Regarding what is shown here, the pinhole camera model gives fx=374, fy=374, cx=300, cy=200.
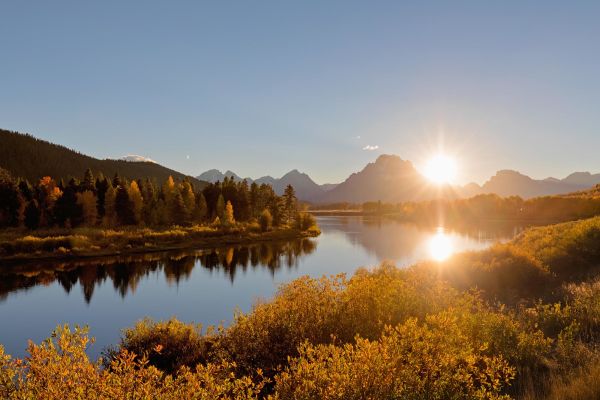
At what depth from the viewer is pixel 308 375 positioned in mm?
6605

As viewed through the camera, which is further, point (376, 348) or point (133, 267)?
point (133, 267)

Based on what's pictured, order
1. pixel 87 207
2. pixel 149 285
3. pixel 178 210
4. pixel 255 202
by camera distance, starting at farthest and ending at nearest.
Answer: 1. pixel 255 202
2. pixel 178 210
3. pixel 87 207
4. pixel 149 285

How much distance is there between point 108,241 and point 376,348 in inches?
2404

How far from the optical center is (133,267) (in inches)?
1903

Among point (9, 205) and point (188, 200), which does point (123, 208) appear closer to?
point (188, 200)

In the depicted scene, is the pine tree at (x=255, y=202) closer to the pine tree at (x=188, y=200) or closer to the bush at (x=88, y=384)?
the pine tree at (x=188, y=200)

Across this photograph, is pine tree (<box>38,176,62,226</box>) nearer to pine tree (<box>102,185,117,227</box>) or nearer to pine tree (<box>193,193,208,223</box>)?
pine tree (<box>102,185,117,227</box>)

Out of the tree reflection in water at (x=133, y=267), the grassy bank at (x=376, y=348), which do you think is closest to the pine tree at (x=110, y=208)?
the tree reflection in water at (x=133, y=267)

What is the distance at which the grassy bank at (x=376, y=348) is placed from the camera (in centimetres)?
668

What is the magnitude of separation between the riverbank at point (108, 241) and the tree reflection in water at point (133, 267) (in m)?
3.01

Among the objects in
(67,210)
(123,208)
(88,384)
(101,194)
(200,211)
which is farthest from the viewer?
(200,211)

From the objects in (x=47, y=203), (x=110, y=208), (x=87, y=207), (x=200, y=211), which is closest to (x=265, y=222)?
(x=200, y=211)

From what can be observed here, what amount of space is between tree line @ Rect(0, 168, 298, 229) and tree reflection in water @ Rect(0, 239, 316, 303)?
22.9m

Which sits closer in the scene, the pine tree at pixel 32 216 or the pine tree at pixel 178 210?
the pine tree at pixel 32 216
